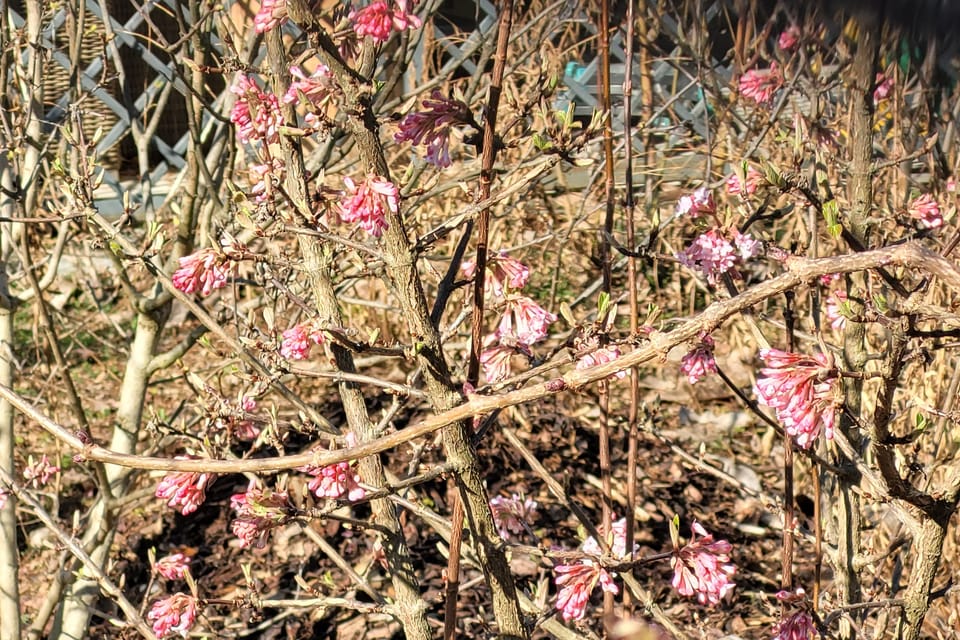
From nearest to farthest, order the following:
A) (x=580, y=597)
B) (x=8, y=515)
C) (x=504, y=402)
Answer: (x=504, y=402) < (x=580, y=597) < (x=8, y=515)

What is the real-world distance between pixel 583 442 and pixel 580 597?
294 centimetres

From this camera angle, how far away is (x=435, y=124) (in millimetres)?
1767

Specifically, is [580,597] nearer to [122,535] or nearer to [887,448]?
[887,448]

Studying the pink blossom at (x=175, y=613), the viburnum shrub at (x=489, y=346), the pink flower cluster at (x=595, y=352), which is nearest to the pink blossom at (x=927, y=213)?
the viburnum shrub at (x=489, y=346)

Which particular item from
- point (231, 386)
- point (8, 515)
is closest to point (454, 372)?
point (8, 515)

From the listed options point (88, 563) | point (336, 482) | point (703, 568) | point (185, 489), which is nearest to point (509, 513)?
point (336, 482)

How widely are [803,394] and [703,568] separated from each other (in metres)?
0.51

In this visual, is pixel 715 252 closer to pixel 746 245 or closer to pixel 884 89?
pixel 746 245

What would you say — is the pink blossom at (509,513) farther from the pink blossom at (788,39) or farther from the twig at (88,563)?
the pink blossom at (788,39)

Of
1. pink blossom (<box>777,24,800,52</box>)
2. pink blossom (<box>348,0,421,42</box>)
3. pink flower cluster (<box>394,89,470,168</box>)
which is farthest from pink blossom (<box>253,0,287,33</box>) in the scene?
pink blossom (<box>777,24,800,52</box>)

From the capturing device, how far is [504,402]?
5.08ft

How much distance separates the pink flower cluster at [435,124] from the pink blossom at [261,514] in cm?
67

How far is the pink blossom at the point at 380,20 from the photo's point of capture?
5.51ft

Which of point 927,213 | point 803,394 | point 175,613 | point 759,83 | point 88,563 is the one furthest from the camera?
point 759,83
